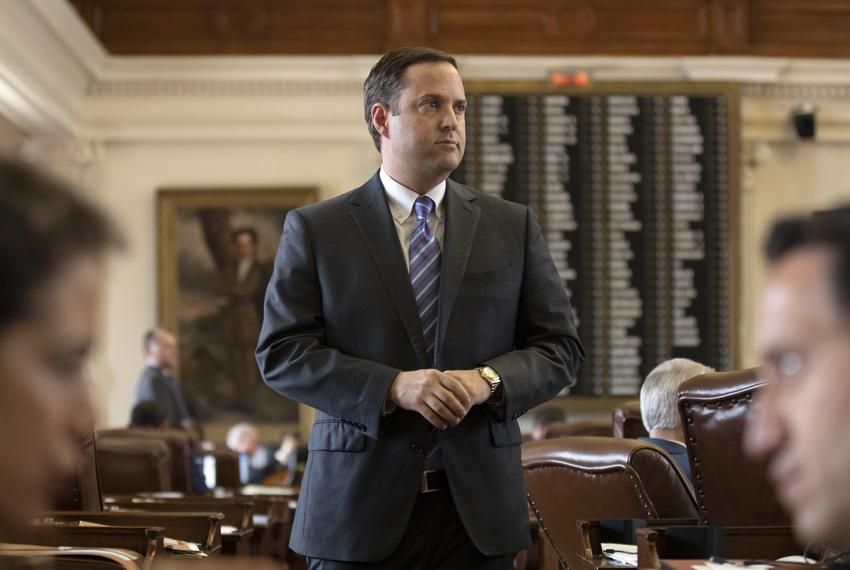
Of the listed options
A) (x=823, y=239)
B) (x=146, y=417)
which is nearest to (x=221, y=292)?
(x=146, y=417)

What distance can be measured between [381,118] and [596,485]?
4.11 feet

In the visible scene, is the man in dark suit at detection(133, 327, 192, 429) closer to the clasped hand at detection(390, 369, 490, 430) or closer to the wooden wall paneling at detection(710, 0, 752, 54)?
the wooden wall paneling at detection(710, 0, 752, 54)

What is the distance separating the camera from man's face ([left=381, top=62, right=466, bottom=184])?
297 cm

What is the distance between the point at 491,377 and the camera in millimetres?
2725

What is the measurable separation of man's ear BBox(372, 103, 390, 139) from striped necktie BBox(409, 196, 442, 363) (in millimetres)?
226

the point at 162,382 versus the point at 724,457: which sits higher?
the point at 724,457

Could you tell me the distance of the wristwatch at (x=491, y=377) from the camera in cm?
271

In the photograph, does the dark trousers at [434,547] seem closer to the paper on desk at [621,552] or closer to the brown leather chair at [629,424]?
the paper on desk at [621,552]

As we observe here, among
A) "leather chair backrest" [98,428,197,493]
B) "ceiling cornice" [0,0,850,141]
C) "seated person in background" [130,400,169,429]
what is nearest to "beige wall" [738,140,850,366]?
"ceiling cornice" [0,0,850,141]

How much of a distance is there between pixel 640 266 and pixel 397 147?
6944 millimetres

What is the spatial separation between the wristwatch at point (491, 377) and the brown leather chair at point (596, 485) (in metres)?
0.76

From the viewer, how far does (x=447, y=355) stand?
2.83 meters

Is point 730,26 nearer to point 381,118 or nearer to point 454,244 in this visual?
point 381,118

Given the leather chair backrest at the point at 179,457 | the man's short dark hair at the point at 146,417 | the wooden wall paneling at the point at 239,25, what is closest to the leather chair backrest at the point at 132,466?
the leather chair backrest at the point at 179,457
